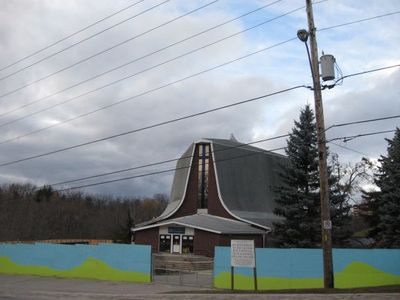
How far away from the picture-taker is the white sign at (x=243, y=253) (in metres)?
19.3

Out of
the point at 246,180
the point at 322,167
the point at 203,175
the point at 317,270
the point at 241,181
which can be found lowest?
the point at 317,270

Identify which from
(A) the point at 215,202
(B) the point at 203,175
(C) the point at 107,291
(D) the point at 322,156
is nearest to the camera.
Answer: (D) the point at 322,156

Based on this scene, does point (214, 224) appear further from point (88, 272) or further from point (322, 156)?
point (322, 156)

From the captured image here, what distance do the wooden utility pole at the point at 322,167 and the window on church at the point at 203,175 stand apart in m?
36.3

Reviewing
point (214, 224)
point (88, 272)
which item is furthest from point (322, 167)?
point (214, 224)

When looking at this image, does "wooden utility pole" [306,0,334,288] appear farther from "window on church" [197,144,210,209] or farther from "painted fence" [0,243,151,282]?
"window on church" [197,144,210,209]

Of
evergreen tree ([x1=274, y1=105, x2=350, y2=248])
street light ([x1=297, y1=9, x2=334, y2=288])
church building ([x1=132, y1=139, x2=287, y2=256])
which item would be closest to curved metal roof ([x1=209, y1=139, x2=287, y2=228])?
church building ([x1=132, y1=139, x2=287, y2=256])

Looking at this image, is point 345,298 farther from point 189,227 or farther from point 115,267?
point 189,227

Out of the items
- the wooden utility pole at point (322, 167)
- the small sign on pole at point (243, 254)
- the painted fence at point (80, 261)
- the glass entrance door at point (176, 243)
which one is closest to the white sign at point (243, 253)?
the small sign on pole at point (243, 254)

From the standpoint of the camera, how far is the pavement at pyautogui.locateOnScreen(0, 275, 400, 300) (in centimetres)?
1495

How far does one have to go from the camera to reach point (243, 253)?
1948cm

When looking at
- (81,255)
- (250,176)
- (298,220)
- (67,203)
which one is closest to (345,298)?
(81,255)

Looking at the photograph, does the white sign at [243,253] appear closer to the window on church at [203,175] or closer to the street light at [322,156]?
the street light at [322,156]

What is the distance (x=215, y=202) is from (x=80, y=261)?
25.9 meters
